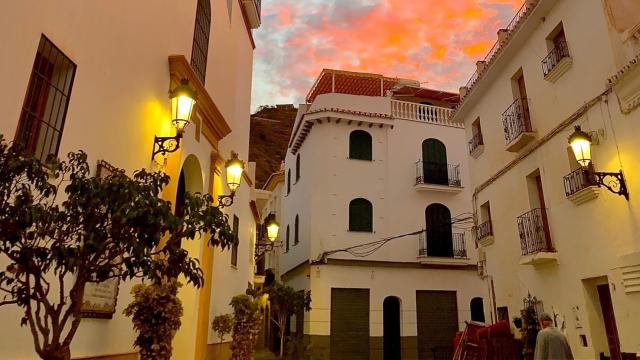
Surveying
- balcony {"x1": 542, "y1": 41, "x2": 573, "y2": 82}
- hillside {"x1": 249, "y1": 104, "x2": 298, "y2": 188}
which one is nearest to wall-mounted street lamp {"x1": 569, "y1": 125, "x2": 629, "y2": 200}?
balcony {"x1": 542, "y1": 41, "x2": 573, "y2": 82}

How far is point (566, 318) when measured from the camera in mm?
9312

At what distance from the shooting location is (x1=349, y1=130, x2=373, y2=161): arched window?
2070 cm

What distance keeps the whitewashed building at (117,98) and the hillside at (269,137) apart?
3553cm

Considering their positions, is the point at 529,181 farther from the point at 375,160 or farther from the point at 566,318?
the point at 375,160

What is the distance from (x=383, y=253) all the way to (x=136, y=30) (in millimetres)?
15141

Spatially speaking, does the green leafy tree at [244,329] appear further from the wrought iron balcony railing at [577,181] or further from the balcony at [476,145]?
the balcony at [476,145]

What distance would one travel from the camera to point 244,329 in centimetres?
1027

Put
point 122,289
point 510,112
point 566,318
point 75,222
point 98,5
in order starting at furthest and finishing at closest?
point 510,112 < point 566,318 < point 122,289 < point 98,5 < point 75,222

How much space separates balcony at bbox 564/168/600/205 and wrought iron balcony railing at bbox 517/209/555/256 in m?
1.22

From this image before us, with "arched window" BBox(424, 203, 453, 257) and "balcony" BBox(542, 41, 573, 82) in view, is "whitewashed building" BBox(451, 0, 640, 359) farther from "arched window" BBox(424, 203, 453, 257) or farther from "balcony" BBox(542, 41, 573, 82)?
"arched window" BBox(424, 203, 453, 257)

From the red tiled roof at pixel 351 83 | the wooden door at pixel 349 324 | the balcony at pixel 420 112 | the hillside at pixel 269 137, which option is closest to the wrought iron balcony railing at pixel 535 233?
the wooden door at pixel 349 324

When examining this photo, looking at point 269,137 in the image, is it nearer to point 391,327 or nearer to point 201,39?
point 391,327

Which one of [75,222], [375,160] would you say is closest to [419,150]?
[375,160]

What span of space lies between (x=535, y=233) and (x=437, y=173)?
1083 cm
